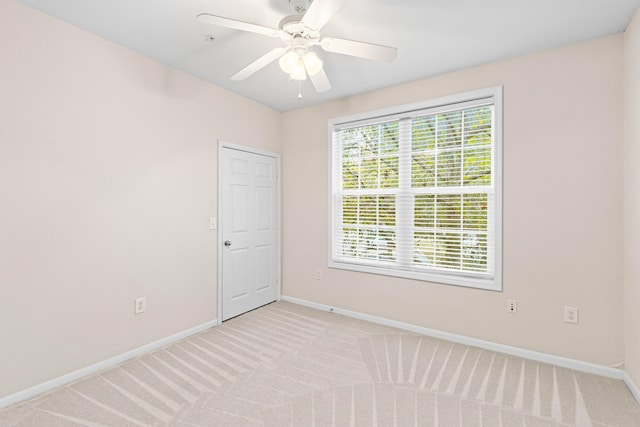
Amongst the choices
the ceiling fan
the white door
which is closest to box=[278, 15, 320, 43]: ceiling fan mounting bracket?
the ceiling fan

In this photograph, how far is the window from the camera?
2.74 metres

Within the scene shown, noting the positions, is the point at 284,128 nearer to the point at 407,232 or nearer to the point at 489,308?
the point at 407,232

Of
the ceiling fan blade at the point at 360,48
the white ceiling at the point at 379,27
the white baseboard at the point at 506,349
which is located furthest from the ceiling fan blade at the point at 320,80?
the white baseboard at the point at 506,349

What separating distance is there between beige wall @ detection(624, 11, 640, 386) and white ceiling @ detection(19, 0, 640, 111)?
0.25 metres

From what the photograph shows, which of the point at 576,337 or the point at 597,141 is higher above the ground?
the point at 597,141

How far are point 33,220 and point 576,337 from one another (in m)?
4.03

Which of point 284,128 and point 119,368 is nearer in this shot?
point 119,368

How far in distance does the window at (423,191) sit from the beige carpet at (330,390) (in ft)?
2.54

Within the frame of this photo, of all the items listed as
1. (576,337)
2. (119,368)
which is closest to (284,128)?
(119,368)

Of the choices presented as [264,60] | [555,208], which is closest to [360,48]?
[264,60]

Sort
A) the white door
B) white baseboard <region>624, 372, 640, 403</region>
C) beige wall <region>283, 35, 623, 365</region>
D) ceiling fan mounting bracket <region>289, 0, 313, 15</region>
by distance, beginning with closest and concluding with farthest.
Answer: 1. ceiling fan mounting bracket <region>289, 0, 313, 15</region>
2. white baseboard <region>624, 372, 640, 403</region>
3. beige wall <region>283, 35, 623, 365</region>
4. the white door

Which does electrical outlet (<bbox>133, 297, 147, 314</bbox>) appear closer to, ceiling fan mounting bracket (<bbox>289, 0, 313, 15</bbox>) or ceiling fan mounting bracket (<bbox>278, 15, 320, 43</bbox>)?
ceiling fan mounting bracket (<bbox>278, 15, 320, 43</bbox>)

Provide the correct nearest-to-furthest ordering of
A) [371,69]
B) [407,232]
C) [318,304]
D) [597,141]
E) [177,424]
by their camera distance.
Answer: [177,424], [597,141], [371,69], [407,232], [318,304]

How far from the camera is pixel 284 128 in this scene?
4.04 m
